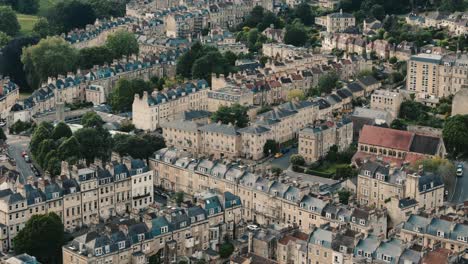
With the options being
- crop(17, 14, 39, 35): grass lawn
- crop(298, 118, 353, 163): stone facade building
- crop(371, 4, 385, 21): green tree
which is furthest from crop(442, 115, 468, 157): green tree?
crop(17, 14, 39, 35): grass lawn

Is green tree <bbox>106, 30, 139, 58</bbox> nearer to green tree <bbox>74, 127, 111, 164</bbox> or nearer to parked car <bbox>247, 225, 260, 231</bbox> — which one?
green tree <bbox>74, 127, 111, 164</bbox>

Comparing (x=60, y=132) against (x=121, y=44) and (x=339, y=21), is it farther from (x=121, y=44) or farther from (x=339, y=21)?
(x=339, y=21)

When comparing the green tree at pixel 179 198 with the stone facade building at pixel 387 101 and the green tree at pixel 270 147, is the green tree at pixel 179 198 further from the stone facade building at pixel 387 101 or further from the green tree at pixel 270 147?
the stone facade building at pixel 387 101

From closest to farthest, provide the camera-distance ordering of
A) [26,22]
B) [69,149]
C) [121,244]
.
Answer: [121,244] → [69,149] → [26,22]

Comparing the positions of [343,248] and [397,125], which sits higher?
[397,125]

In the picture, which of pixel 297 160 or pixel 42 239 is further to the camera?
pixel 297 160

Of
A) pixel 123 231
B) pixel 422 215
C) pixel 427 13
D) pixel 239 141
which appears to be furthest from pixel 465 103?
pixel 427 13

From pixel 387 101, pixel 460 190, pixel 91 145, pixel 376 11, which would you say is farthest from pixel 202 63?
pixel 376 11
